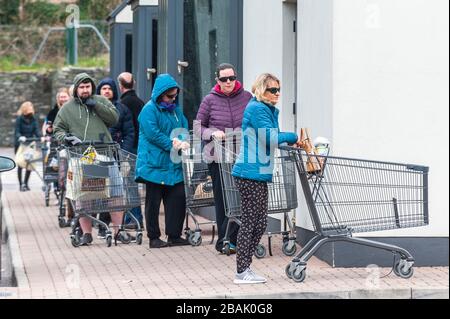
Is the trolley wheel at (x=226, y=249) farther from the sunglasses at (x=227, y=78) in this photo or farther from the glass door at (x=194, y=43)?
the glass door at (x=194, y=43)

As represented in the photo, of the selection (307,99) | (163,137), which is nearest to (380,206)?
(307,99)

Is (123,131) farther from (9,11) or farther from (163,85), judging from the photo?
(9,11)

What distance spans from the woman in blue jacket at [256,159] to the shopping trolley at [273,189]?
0.91 m

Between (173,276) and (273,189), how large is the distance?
146cm

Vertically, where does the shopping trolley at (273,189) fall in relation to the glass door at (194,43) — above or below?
below

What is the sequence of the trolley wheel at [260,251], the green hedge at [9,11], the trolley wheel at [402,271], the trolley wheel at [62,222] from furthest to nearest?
1. the green hedge at [9,11]
2. the trolley wheel at [62,222]
3. the trolley wheel at [260,251]
4. the trolley wheel at [402,271]

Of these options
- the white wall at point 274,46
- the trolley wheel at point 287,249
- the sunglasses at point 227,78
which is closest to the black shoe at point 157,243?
the white wall at point 274,46

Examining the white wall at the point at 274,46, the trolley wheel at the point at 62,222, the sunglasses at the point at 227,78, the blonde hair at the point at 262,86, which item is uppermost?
the white wall at the point at 274,46

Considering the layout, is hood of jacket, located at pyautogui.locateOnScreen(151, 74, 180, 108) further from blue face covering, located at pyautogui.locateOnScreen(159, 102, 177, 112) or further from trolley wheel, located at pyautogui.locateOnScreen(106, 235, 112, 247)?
trolley wheel, located at pyautogui.locateOnScreen(106, 235, 112, 247)

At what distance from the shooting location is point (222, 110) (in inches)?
501

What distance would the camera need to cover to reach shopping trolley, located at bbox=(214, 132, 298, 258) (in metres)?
11.8

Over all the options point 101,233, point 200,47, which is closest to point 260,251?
point 101,233

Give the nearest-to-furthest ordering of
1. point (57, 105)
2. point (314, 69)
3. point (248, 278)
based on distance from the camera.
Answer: point (248, 278) < point (314, 69) < point (57, 105)

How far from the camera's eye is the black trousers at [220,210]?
42.4ft
